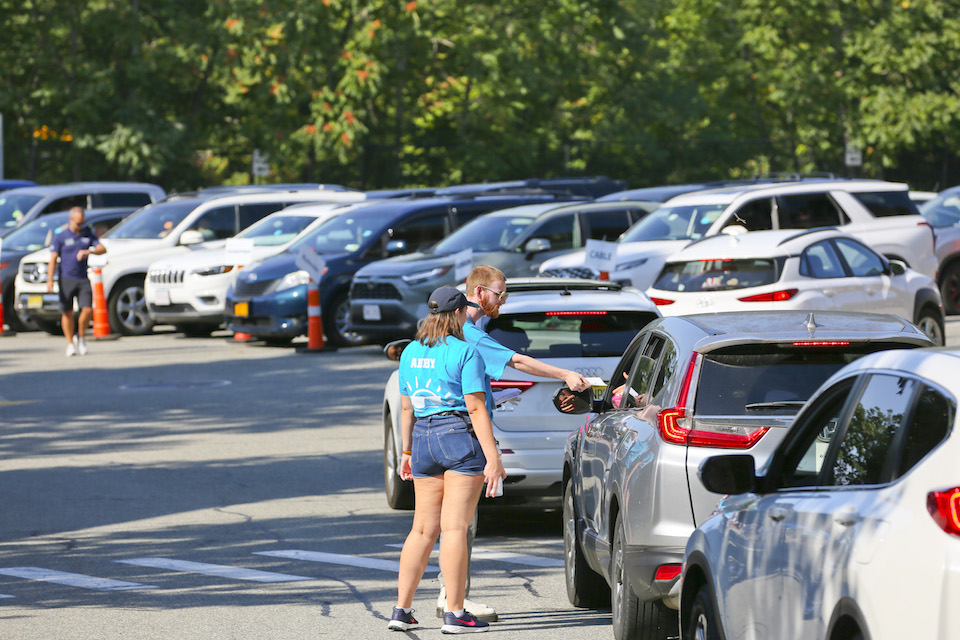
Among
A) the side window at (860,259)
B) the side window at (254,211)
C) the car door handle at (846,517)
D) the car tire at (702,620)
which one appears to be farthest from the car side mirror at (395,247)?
the car door handle at (846,517)

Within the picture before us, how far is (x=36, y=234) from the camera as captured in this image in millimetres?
25609

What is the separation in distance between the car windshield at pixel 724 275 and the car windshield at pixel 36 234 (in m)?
13.4

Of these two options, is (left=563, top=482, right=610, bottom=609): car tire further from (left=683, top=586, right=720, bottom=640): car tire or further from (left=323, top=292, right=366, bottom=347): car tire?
(left=323, top=292, right=366, bottom=347): car tire

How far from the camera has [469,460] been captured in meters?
6.97

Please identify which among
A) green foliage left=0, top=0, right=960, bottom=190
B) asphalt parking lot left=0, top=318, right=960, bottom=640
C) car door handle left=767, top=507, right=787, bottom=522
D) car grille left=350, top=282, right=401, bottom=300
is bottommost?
asphalt parking lot left=0, top=318, right=960, bottom=640

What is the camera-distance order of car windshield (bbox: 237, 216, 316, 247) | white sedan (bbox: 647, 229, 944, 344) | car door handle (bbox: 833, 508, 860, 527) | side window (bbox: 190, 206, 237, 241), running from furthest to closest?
side window (bbox: 190, 206, 237, 241) < car windshield (bbox: 237, 216, 316, 247) < white sedan (bbox: 647, 229, 944, 344) < car door handle (bbox: 833, 508, 860, 527)

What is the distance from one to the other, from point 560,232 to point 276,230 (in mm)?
5298

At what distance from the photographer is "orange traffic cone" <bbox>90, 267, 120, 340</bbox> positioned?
23375mm

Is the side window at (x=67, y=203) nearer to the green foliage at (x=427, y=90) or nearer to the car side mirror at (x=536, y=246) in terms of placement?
the car side mirror at (x=536, y=246)

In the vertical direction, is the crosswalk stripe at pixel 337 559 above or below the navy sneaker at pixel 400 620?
below

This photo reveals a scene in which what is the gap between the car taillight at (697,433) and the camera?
19.7 ft

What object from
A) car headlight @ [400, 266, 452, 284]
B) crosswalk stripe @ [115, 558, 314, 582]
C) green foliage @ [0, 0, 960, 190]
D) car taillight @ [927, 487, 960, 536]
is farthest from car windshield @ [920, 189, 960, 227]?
car taillight @ [927, 487, 960, 536]

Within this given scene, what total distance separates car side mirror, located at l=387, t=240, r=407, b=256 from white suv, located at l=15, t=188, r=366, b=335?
156 inches

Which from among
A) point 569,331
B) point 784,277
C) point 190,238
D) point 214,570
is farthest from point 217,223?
point 214,570
